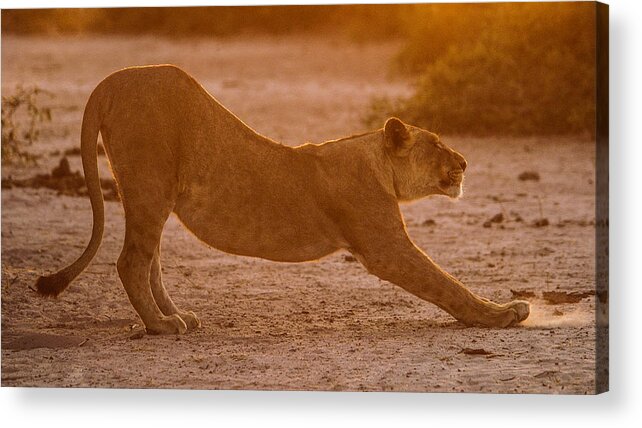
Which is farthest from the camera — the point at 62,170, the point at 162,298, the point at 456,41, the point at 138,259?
the point at 62,170

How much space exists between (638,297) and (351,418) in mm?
1563

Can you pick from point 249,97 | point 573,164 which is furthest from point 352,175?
point 249,97

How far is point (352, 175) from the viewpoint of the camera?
9.59 m

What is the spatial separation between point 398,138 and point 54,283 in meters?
1.94

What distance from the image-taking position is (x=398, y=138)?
962 centimetres

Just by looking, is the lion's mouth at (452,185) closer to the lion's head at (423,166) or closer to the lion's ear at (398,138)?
the lion's head at (423,166)

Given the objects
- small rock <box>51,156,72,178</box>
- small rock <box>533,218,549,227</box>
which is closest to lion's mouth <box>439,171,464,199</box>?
small rock <box>533,218,549,227</box>

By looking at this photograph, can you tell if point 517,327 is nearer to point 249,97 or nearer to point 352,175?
point 352,175

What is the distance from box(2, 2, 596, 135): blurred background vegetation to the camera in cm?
987

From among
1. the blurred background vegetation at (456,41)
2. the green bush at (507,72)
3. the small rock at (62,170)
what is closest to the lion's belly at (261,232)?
the blurred background vegetation at (456,41)

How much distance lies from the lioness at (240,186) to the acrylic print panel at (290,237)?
0.4 inches

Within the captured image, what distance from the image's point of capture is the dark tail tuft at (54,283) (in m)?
9.62

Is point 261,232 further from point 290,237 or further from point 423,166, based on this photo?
point 423,166

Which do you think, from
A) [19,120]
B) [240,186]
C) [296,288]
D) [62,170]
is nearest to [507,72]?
[296,288]
